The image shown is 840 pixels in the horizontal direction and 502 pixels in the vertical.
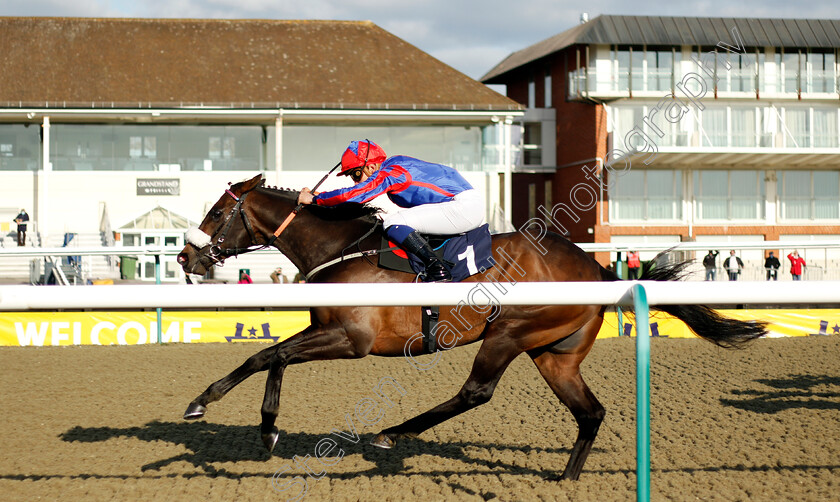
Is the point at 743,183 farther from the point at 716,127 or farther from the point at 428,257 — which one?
the point at 428,257

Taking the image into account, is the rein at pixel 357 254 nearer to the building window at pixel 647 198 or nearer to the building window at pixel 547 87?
the building window at pixel 647 198

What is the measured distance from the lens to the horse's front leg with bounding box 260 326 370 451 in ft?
11.4

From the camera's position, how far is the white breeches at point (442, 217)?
3.74 meters

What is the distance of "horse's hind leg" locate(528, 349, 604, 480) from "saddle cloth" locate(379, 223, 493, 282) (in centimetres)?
56

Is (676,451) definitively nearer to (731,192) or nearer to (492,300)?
(492,300)

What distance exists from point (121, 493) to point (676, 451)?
2872 millimetres

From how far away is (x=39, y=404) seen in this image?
5.79m

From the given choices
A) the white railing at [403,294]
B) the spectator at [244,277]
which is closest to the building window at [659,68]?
the spectator at [244,277]

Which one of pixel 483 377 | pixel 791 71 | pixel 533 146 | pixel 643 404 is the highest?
pixel 791 71

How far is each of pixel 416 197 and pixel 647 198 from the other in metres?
23.8

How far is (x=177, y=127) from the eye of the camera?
2194 centimetres

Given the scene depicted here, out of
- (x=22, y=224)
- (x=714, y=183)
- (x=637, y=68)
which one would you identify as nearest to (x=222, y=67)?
(x=22, y=224)

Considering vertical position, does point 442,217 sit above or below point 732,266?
above

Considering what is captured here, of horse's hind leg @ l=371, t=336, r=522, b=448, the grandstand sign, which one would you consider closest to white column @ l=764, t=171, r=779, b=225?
the grandstand sign
